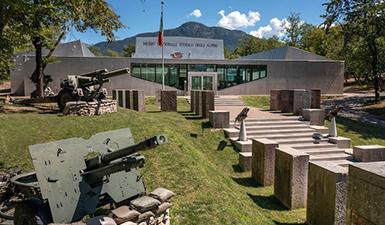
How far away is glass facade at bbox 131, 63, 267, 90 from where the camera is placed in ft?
97.8

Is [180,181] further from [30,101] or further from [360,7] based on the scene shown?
[360,7]

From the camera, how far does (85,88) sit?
13766 millimetres

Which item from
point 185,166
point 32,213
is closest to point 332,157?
point 185,166

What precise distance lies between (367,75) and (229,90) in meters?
15.1

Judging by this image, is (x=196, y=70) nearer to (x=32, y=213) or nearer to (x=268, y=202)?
(x=268, y=202)

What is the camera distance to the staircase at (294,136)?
12.3 metres

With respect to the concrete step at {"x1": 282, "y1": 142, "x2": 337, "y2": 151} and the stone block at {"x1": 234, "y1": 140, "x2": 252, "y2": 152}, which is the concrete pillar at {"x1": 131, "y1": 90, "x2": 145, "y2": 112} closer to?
the stone block at {"x1": 234, "y1": 140, "x2": 252, "y2": 152}

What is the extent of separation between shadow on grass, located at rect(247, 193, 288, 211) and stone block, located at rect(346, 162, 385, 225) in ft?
18.9

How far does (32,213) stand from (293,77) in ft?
99.0

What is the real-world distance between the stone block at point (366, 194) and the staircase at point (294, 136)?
8796mm

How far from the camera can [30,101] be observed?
52.4 ft

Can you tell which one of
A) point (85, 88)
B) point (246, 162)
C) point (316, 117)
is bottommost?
point (246, 162)

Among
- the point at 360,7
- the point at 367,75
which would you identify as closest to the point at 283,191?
Answer: the point at 360,7

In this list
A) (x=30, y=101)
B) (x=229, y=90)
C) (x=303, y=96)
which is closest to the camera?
(x=30, y=101)
